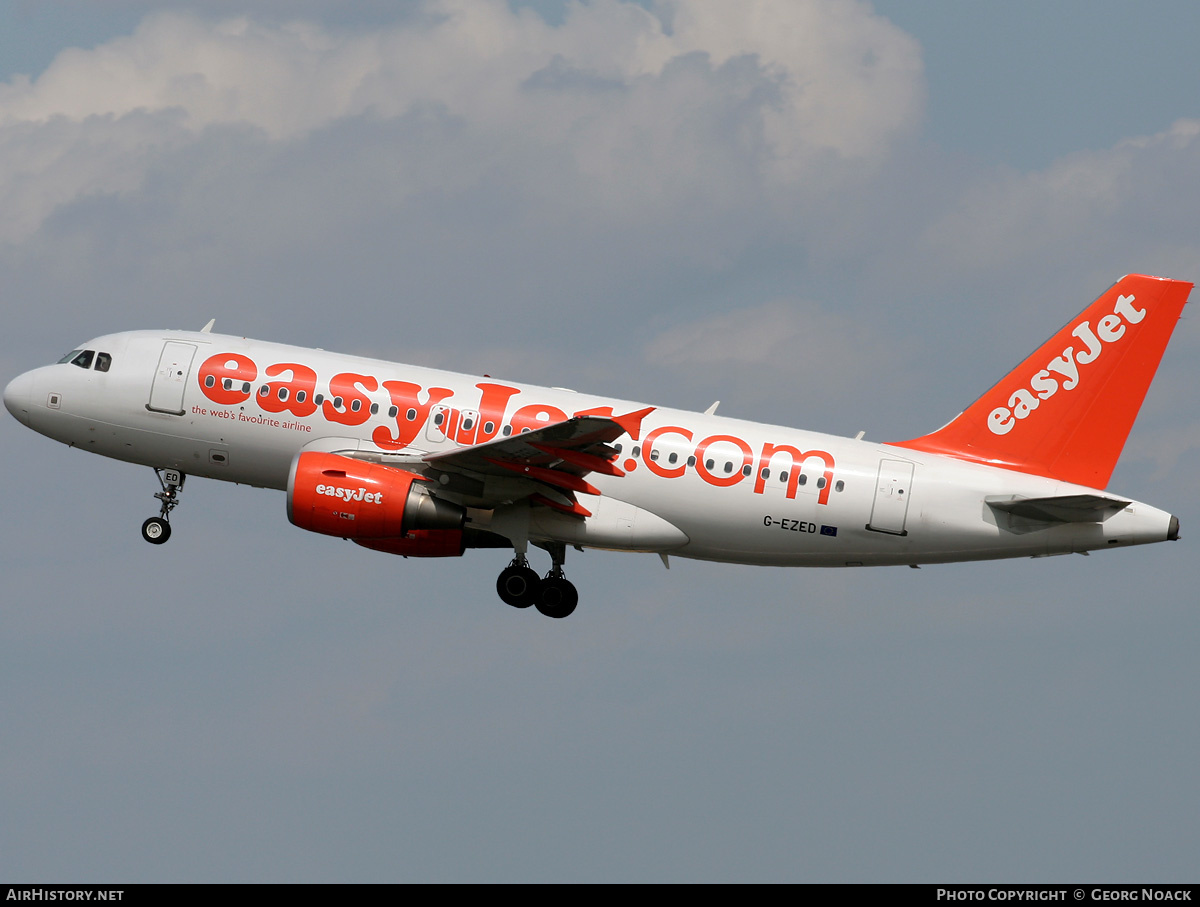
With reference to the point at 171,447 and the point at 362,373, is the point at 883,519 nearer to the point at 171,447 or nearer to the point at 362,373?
the point at 362,373

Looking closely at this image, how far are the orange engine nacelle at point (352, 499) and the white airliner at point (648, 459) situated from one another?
0.21m

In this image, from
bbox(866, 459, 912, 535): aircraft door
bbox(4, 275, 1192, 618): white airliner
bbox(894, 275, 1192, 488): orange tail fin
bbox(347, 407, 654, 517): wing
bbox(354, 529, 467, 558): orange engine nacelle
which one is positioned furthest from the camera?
bbox(894, 275, 1192, 488): orange tail fin

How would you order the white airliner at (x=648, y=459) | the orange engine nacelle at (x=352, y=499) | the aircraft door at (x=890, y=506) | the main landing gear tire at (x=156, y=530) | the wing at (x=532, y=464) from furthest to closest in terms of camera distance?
A: the main landing gear tire at (x=156, y=530) < the aircraft door at (x=890, y=506) < the white airliner at (x=648, y=459) < the orange engine nacelle at (x=352, y=499) < the wing at (x=532, y=464)

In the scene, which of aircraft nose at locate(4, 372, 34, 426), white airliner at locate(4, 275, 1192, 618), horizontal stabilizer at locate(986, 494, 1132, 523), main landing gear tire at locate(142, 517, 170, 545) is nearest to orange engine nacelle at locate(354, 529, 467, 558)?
white airliner at locate(4, 275, 1192, 618)

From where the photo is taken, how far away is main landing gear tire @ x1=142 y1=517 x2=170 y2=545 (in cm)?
3881

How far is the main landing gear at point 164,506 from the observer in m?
38.6

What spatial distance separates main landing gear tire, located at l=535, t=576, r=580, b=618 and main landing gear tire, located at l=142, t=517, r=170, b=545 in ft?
34.2

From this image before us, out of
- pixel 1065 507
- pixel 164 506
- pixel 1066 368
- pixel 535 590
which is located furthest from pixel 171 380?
pixel 1066 368

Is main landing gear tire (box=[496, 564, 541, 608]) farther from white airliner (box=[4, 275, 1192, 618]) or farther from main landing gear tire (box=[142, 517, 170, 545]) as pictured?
main landing gear tire (box=[142, 517, 170, 545])

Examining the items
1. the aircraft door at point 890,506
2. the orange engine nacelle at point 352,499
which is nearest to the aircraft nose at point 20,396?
the orange engine nacelle at point 352,499

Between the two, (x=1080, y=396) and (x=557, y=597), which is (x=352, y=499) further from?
(x=1080, y=396)

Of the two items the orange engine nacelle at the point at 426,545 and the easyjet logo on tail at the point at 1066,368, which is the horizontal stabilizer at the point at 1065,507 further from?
the orange engine nacelle at the point at 426,545

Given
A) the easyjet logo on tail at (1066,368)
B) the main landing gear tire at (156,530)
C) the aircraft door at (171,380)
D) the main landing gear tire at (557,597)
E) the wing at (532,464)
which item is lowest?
the main landing gear tire at (557,597)

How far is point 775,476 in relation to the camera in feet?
120
